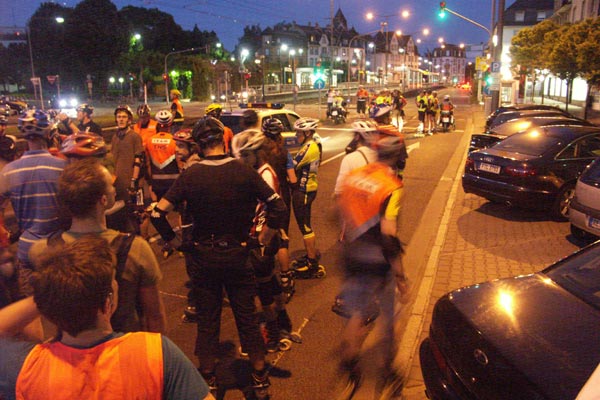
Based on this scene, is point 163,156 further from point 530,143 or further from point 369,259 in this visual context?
point 530,143

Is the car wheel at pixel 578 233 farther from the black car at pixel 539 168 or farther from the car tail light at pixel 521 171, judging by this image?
the car tail light at pixel 521 171

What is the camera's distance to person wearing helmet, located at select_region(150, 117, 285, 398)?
3.34 meters

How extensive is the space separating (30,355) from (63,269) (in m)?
0.31

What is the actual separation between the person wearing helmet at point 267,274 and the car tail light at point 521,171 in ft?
17.9

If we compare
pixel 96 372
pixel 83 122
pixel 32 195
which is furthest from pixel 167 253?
pixel 83 122

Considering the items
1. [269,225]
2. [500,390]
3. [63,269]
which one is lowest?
[500,390]

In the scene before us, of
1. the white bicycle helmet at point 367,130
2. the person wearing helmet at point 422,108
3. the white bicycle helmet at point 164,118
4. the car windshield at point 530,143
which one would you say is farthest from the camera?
the person wearing helmet at point 422,108

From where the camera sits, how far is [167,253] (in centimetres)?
612

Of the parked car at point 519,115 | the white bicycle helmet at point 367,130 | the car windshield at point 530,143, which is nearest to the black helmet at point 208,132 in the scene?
the white bicycle helmet at point 367,130

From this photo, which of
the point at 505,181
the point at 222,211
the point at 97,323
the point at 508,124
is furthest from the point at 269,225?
the point at 508,124

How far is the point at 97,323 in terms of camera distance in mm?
1657

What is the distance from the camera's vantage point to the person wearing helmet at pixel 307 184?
18.9 ft

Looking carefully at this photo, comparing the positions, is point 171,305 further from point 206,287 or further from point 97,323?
point 97,323

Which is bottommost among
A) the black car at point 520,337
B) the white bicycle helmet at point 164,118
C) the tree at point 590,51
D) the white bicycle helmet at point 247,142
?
the black car at point 520,337
